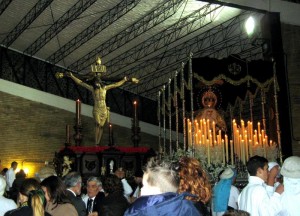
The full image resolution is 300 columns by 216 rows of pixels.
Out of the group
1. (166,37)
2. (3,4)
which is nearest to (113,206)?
(3,4)

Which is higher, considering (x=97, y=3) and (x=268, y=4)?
(x=97, y=3)

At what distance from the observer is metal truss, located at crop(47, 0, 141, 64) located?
1382 centimetres

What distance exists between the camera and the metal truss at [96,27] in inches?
544

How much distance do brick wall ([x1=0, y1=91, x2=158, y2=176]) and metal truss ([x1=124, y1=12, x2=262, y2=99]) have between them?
441 cm

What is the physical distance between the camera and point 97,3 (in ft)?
45.0

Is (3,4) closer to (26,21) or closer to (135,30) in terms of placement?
(26,21)

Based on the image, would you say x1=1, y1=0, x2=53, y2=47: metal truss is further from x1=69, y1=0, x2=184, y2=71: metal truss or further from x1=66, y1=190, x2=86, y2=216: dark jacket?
x1=66, y1=190, x2=86, y2=216: dark jacket

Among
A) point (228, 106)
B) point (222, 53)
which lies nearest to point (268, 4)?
point (228, 106)

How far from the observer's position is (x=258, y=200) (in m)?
3.34

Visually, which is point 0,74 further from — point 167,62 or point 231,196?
point 231,196

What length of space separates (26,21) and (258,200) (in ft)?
43.3

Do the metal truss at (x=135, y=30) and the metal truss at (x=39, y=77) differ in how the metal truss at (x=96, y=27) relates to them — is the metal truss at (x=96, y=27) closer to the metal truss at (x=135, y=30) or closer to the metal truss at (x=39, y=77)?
the metal truss at (x=39, y=77)

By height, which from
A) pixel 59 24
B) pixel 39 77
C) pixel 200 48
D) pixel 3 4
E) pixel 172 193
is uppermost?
pixel 3 4

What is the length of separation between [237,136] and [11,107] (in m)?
11.0
